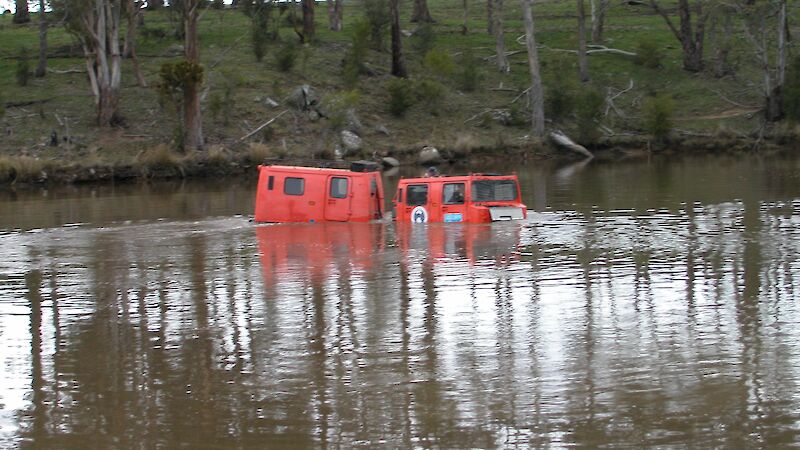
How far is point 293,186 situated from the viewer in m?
27.9

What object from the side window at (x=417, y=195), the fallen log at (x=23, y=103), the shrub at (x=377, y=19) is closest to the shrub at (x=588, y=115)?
the shrub at (x=377, y=19)

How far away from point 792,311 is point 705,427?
5329 millimetres

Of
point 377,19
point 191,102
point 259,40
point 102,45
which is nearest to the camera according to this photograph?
point 191,102

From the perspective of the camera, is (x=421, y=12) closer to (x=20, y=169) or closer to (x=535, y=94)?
(x=535, y=94)

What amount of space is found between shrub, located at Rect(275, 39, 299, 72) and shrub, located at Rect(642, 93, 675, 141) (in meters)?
17.7

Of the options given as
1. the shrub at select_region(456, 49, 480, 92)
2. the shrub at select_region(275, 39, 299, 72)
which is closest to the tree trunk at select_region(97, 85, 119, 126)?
the shrub at select_region(275, 39, 299, 72)

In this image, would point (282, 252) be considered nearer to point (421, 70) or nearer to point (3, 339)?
point (3, 339)

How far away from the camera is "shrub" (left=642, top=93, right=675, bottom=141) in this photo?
167ft

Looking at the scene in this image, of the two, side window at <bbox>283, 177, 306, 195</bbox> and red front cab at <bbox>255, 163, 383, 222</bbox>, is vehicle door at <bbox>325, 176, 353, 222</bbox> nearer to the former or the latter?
red front cab at <bbox>255, 163, 383, 222</bbox>

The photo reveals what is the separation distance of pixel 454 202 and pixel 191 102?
23.1m

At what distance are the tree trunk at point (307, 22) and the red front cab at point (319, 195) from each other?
36415mm

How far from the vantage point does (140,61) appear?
59125 millimetres

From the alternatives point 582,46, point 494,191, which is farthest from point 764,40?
point 494,191

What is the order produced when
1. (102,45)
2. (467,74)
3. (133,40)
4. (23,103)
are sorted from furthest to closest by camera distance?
(467,74)
(133,40)
(23,103)
(102,45)
